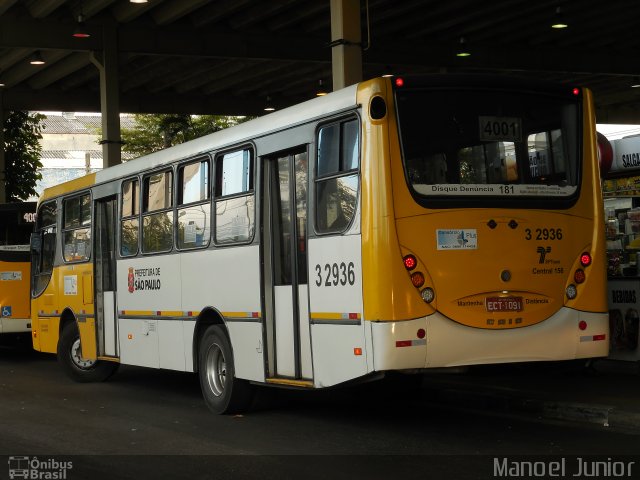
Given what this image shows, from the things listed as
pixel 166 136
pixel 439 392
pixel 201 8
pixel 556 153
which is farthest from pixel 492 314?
pixel 166 136

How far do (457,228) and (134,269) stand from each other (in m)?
6.01

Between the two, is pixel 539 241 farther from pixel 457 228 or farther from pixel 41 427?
pixel 41 427

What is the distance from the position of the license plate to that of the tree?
30.6 meters

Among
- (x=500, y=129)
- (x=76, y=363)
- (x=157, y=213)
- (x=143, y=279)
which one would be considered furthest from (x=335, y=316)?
(x=76, y=363)

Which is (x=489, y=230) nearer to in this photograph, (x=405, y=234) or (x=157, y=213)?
(x=405, y=234)

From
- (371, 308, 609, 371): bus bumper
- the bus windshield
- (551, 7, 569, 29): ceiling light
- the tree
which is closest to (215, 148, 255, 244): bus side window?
the bus windshield

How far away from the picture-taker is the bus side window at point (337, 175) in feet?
31.6

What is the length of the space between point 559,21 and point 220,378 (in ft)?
54.3

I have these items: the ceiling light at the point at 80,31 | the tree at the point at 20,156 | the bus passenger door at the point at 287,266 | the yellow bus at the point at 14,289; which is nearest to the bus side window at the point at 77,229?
the yellow bus at the point at 14,289

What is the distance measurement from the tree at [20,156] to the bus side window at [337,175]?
2936 cm

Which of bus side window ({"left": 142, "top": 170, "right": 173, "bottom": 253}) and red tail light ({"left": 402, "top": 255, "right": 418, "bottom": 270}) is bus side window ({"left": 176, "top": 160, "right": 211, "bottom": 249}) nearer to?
bus side window ({"left": 142, "top": 170, "right": 173, "bottom": 253})

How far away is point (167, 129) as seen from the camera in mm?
42844

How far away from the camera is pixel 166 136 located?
43.3m

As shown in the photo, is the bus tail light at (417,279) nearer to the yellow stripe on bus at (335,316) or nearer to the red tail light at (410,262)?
the red tail light at (410,262)
